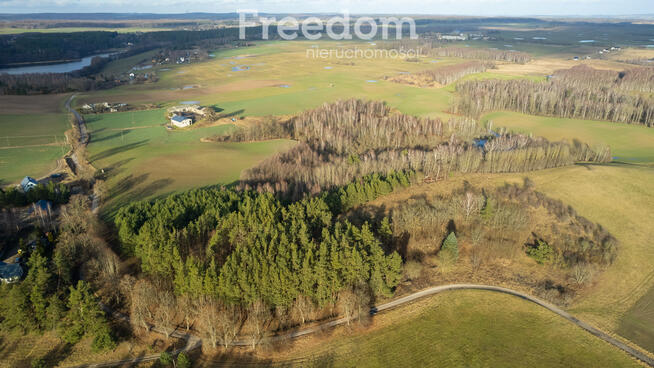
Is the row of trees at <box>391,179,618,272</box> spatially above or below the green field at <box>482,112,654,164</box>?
below

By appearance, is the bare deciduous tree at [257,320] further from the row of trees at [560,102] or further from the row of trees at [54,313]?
the row of trees at [560,102]

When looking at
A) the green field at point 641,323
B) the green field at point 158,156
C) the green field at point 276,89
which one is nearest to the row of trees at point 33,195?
the green field at point 158,156

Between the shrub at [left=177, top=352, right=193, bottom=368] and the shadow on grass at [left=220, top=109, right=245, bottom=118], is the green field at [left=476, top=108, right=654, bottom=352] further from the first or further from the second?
the shadow on grass at [left=220, top=109, right=245, bottom=118]

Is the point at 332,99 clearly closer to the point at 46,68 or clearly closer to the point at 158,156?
the point at 158,156

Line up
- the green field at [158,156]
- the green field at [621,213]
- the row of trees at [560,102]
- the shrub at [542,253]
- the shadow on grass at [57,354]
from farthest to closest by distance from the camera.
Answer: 1. the row of trees at [560,102]
2. the green field at [158,156]
3. the shrub at [542,253]
4. the green field at [621,213]
5. the shadow on grass at [57,354]

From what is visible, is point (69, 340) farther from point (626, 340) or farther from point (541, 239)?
point (541, 239)

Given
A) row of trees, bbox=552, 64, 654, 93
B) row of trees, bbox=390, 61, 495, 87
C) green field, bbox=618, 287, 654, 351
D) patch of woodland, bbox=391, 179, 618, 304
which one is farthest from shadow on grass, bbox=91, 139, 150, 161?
row of trees, bbox=552, 64, 654, 93

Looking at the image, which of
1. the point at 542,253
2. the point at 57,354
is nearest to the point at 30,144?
the point at 57,354

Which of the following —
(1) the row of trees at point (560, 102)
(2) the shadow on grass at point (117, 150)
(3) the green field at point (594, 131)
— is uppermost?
(1) the row of trees at point (560, 102)
